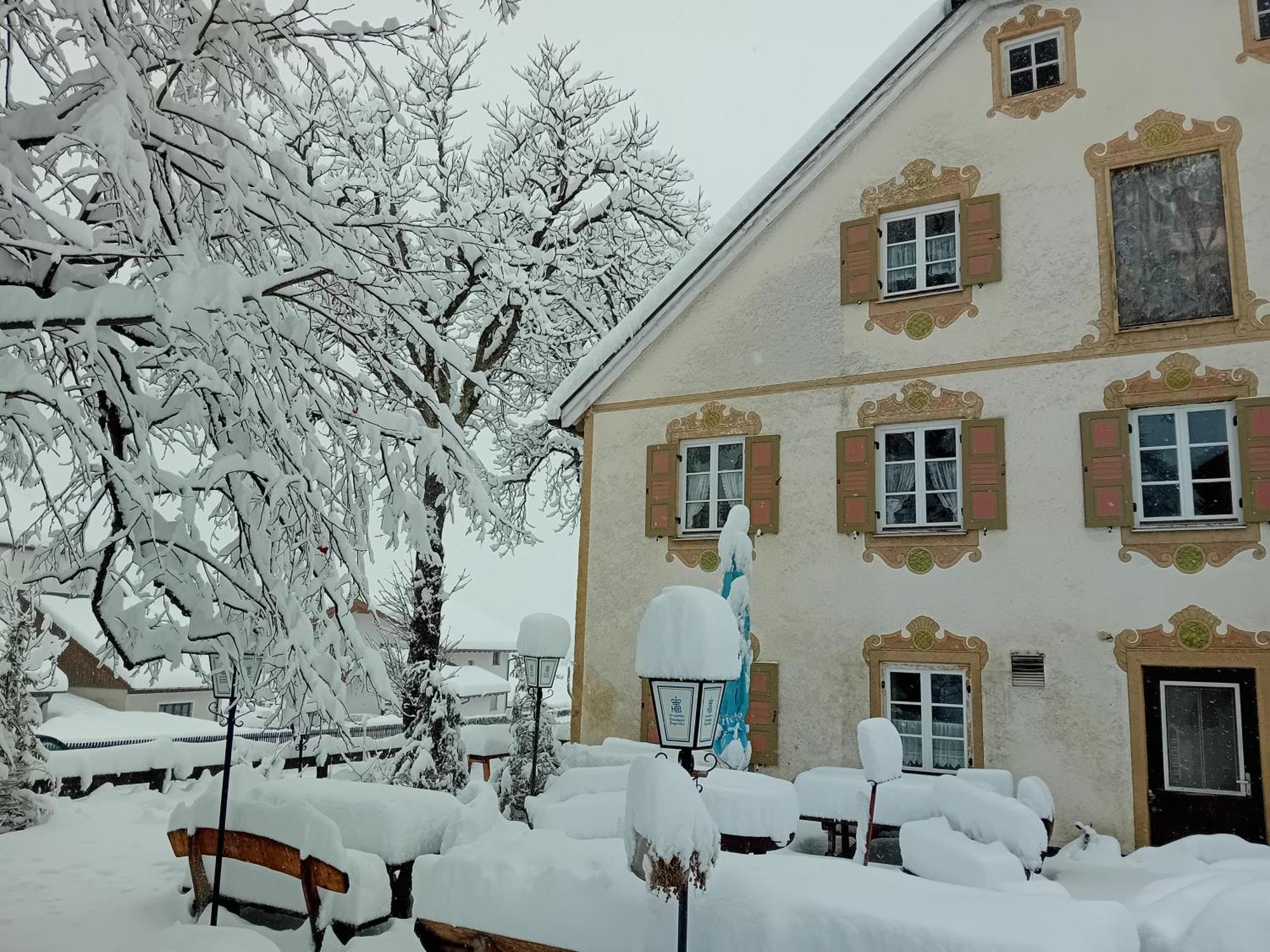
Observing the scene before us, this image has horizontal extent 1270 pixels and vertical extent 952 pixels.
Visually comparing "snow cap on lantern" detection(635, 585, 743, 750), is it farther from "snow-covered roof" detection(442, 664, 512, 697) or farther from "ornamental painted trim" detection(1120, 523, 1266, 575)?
"snow-covered roof" detection(442, 664, 512, 697)

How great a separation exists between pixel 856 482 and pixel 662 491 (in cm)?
274

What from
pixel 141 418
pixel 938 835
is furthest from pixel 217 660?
pixel 938 835

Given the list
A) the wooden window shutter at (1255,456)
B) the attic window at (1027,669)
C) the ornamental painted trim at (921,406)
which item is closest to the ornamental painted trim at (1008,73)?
the ornamental painted trim at (921,406)

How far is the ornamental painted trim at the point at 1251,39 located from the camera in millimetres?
9875

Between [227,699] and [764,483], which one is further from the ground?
[764,483]

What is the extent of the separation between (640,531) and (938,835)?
6581mm

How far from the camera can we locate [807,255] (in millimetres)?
12219

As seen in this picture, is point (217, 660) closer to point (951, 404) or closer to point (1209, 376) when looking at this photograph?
point (951, 404)

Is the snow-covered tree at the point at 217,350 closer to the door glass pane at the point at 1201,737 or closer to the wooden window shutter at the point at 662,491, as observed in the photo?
the wooden window shutter at the point at 662,491

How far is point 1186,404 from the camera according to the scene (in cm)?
968

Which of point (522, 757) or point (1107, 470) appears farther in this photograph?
point (522, 757)

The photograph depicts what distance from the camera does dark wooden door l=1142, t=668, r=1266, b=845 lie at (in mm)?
8836

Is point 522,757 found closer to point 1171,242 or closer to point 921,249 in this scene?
point 921,249

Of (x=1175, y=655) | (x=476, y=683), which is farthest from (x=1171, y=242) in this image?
(x=476, y=683)
